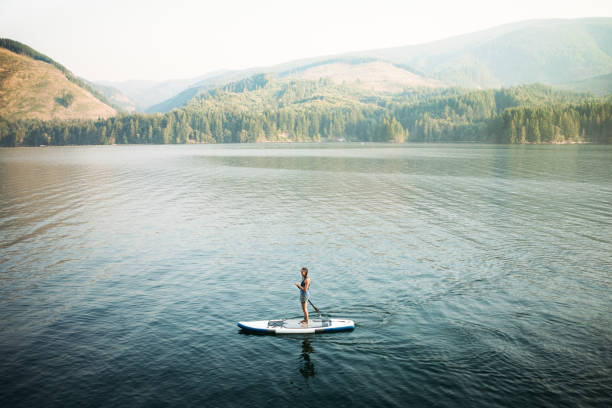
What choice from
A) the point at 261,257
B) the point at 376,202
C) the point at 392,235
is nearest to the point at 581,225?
the point at 392,235

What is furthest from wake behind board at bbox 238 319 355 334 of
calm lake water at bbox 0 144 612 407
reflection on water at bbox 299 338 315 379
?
reflection on water at bbox 299 338 315 379

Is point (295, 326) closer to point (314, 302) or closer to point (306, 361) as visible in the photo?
point (306, 361)

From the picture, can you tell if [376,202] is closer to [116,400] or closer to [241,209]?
[241,209]

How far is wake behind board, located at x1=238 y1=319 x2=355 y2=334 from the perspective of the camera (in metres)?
23.4

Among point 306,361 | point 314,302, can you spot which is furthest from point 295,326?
point 314,302

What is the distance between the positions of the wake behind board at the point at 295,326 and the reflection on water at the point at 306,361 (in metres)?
0.71

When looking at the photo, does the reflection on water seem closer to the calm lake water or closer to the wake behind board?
the calm lake water

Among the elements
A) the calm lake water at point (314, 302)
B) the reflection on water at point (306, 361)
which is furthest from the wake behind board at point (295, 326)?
the reflection on water at point (306, 361)

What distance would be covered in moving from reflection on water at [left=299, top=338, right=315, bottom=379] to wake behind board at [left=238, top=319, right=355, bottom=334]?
2.34 ft

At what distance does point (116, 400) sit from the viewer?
17734 mm

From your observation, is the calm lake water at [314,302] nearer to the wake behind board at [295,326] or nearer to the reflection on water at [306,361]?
the reflection on water at [306,361]

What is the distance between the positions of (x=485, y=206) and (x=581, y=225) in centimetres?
1404

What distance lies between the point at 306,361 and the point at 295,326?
293 centimetres

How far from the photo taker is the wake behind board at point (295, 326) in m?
23.4
